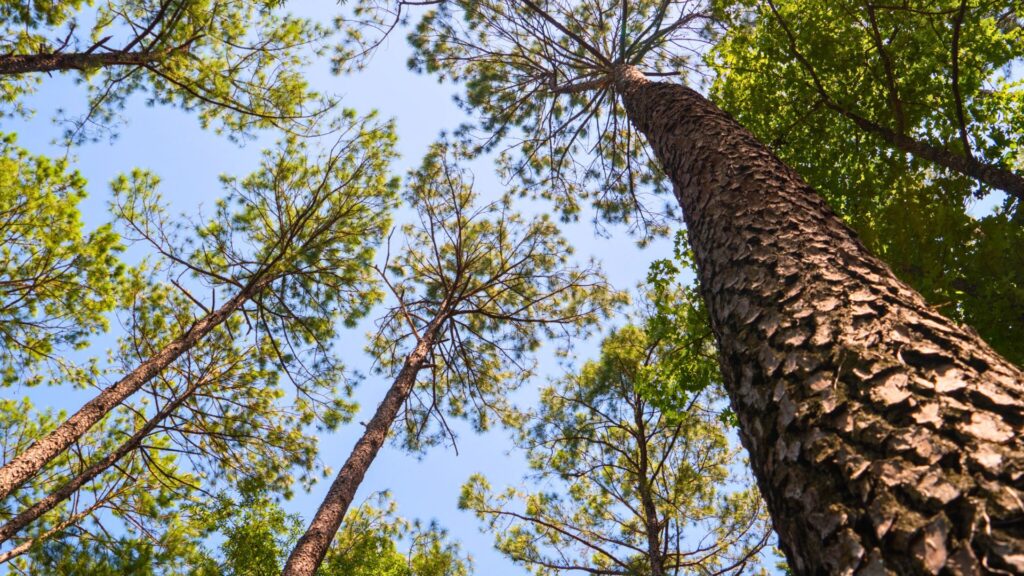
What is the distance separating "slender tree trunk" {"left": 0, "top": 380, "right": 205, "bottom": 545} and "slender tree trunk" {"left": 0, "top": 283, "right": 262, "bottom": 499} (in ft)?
2.12

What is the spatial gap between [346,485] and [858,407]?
5952mm

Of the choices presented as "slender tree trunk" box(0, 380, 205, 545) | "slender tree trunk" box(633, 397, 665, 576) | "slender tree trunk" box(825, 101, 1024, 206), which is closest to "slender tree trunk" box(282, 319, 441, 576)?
"slender tree trunk" box(0, 380, 205, 545)

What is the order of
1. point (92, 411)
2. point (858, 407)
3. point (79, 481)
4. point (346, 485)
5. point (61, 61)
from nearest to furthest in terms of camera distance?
point (858, 407), point (61, 61), point (346, 485), point (92, 411), point (79, 481)

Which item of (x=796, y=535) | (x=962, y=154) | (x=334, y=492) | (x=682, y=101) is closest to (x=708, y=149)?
(x=682, y=101)

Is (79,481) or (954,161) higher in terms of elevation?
(954,161)

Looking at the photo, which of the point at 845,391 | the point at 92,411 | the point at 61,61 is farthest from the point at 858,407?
the point at 92,411

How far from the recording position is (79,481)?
22.9 feet

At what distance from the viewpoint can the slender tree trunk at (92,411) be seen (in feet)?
18.8

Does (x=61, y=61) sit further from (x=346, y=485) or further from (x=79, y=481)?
(x=346, y=485)

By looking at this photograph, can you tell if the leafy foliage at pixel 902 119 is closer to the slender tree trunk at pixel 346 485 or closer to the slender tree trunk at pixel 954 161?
the slender tree trunk at pixel 954 161

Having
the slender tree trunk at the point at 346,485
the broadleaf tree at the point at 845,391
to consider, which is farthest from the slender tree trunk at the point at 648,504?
the broadleaf tree at the point at 845,391

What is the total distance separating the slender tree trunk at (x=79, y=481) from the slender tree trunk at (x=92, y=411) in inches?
25.4

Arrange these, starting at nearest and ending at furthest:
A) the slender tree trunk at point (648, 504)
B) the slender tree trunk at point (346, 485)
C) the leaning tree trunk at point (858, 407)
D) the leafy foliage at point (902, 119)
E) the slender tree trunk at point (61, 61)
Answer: the leaning tree trunk at point (858, 407)
the leafy foliage at point (902, 119)
the slender tree trunk at point (346, 485)
the slender tree trunk at point (61, 61)
the slender tree trunk at point (648, 504)

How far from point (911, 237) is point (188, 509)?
9492 millimetres
